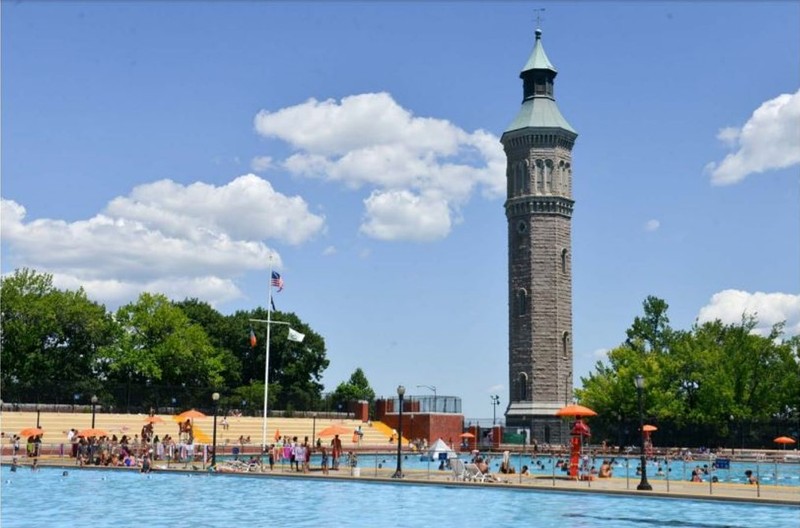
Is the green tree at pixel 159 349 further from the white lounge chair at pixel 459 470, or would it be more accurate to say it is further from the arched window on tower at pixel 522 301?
the white lounge chair at pixel 459 470

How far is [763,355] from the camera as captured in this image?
80500 millimetres

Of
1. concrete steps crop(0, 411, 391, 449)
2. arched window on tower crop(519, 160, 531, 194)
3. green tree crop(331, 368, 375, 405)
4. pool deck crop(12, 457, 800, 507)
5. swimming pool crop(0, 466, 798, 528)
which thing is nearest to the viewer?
swimming pool crop(0, 466, 798, 528)

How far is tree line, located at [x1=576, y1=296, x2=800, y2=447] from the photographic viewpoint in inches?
3093

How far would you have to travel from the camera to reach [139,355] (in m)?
85.2

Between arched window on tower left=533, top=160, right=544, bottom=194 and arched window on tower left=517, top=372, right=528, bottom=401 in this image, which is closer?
arched window on tower left=517, top=372, right=528, bottom=401

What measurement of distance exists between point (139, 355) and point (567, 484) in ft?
190

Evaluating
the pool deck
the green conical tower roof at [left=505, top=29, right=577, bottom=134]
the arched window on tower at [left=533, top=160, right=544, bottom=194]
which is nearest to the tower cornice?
the arched window on tower at [left=533, top=160, right=544, bottom=194]

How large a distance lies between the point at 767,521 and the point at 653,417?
188 ft

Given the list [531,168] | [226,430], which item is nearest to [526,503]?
[226,430]

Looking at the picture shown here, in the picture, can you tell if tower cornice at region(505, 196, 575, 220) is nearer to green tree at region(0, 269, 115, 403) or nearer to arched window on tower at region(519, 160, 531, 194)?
arched window on tower at region(519, 160, 531, 194)

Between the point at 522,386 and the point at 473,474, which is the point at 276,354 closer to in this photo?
the point at 522,386

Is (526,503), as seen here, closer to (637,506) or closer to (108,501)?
(637,506)

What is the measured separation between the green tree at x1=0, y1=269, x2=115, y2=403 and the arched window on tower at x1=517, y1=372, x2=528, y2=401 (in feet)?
118

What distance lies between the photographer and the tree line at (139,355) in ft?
Result: 254
